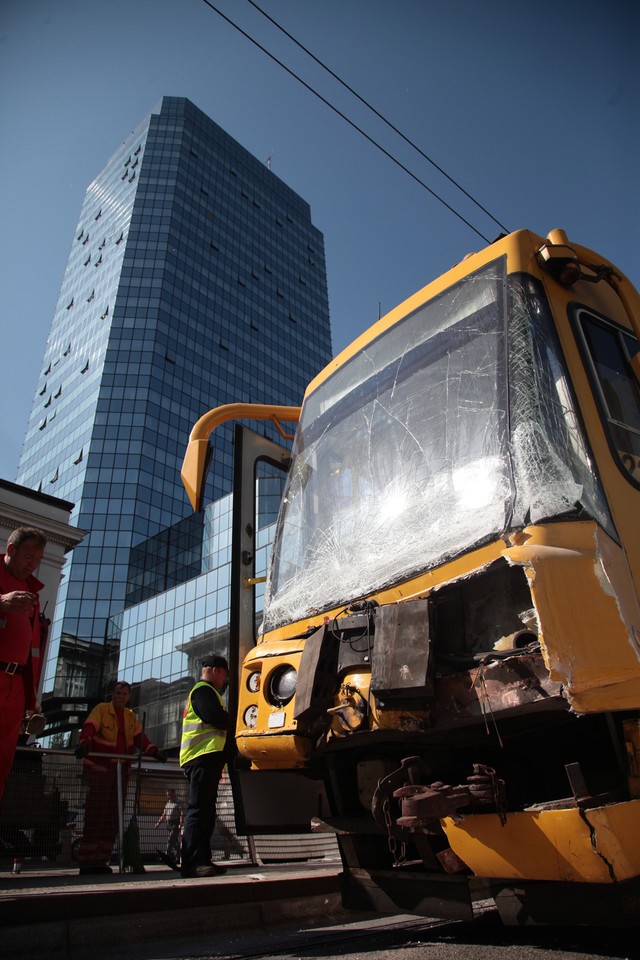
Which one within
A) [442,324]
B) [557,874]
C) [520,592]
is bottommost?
[557,874]

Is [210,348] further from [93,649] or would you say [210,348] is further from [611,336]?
[611,336]

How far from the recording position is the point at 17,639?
126 inches

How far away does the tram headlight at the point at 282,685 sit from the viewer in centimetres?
292

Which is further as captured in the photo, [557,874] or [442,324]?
[442,324]

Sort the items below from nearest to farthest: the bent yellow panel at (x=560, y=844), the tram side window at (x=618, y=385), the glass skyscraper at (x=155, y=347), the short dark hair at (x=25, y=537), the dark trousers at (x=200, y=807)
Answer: the bent yellow panel at (x=560, y=844) → the tram side window at (x=618, y=385) → the short dark hair at (x=25, y=537) → the dark trousers at (x=200, y=807) → the glass skyscraper at (x=155, y=347)

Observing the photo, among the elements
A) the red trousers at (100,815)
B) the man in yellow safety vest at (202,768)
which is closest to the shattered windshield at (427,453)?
the man in yellow safety vest at (202,768)

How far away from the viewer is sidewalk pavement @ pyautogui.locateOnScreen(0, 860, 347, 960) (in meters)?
2.84

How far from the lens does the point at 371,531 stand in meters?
3.22

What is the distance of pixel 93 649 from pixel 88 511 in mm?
12228

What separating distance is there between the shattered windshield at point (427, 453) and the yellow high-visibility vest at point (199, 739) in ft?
4.66

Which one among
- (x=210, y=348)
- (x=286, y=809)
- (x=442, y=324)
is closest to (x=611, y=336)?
(x=442, y=324)

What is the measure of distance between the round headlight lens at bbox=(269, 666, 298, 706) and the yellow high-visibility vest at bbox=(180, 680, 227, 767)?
1.63m

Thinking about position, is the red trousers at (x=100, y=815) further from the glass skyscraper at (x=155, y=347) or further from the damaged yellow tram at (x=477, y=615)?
the glass skyscraper at (x=155, y=347)

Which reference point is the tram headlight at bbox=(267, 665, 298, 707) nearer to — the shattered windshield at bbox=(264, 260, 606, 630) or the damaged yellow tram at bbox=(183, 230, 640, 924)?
the damaged yellow tram at bbox=(183, 230, 640, 924)
